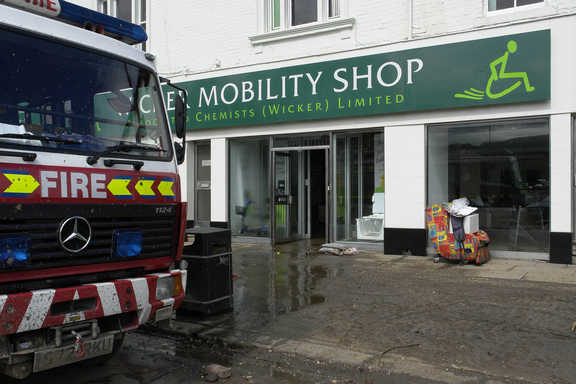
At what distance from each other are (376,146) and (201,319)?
640 centimetres

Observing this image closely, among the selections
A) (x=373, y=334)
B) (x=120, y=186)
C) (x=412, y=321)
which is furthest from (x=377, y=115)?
(x=120, y=186)

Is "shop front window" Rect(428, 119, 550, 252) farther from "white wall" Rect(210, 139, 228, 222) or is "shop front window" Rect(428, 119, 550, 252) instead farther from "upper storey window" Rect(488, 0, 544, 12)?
"white wall" Rect(210, 139, 228, 222)

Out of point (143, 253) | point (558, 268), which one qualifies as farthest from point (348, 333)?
A: point (558, 268)

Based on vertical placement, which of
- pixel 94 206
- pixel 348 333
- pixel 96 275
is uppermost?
pixel 94 206

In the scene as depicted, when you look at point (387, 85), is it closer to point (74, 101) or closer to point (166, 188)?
point (166, 188)

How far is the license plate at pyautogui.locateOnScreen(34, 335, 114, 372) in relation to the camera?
11.6 ft

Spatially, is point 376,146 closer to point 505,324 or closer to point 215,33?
point 215,33

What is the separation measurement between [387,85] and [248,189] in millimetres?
4551


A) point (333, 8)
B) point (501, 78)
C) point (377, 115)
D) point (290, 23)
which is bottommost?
point (377, 115)

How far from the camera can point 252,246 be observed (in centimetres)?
1214

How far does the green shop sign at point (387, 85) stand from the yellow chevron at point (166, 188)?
669cm

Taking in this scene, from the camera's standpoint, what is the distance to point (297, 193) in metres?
12.9

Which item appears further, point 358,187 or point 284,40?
point 284,40

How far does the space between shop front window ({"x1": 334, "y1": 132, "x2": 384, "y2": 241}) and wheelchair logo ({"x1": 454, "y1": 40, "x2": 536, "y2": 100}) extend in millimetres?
2424
